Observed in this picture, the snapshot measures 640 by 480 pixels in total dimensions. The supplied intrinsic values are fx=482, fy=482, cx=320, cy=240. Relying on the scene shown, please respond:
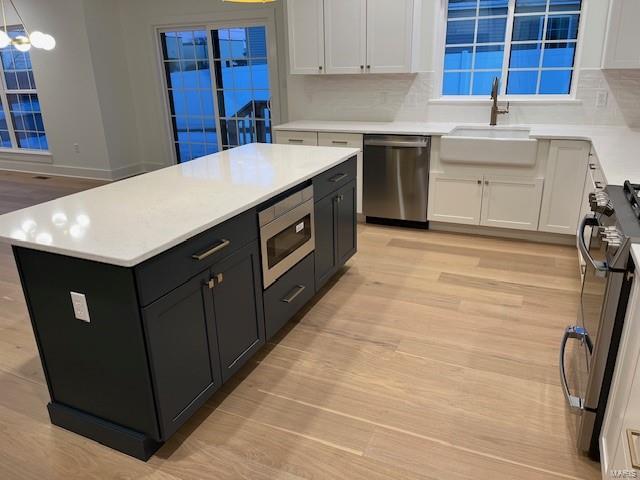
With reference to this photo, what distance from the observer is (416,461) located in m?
1.85

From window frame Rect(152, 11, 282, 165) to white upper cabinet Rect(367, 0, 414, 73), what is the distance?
1.58 metres

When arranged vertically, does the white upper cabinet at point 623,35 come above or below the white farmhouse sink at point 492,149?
above

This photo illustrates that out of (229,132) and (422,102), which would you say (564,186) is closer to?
(422,102)

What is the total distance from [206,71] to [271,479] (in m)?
5.47

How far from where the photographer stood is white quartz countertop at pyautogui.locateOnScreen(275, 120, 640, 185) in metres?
2.44

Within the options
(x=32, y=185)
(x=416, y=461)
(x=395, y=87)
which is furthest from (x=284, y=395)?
(x=32, y=185)

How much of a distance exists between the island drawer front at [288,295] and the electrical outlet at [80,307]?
0.86 meters

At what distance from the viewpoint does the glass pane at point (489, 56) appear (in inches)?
172

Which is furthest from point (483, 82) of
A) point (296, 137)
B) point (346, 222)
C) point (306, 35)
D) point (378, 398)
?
point (378, 398)

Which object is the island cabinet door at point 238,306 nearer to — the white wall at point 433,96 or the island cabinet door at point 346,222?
the island cabinet door at point 346,222

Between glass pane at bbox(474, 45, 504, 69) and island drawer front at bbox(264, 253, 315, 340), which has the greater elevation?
glass pane at bbox(474, 45, 504, 69)

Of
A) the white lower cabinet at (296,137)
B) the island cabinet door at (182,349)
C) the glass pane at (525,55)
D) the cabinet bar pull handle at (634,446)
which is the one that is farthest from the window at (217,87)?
the cabinet bar pull handle at (634,446)

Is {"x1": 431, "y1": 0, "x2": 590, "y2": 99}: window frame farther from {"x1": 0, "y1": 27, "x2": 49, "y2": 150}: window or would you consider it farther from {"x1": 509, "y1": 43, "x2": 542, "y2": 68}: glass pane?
{"x1": 0, "y1": 27, "x2": 49, "y2": 150}: window

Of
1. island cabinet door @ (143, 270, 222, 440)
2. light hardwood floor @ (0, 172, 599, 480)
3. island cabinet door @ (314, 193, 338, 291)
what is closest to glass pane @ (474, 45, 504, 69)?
light hardwood floor @ (0, 172, 599, 480)
